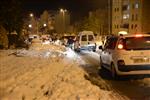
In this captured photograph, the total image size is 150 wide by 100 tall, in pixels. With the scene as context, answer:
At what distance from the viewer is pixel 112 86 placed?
12.8 metres

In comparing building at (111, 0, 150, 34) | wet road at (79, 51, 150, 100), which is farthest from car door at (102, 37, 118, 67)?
building at (111, 0, 150, 34)

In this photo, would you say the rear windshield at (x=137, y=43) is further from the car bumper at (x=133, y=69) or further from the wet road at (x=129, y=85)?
the wet road at (x=129, y=85)

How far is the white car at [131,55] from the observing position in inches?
537

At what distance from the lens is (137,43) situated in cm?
1408

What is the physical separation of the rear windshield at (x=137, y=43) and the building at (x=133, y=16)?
8962 cm

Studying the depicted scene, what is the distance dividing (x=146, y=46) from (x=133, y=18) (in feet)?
310

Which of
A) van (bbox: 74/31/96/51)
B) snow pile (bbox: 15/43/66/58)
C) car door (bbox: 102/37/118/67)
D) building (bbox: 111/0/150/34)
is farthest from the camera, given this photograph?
building (bbox: 111/0/150/34)

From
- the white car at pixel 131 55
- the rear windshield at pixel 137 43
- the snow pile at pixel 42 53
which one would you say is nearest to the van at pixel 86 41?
the snow pile at pixel 42 53

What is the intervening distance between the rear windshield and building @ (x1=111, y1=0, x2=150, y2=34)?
89.6 m

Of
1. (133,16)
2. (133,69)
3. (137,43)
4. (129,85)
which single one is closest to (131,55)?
(133,69)

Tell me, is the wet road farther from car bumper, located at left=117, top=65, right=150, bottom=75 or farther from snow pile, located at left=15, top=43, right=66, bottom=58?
snow pile, located at left=15, top=43, right=66, bottom=58

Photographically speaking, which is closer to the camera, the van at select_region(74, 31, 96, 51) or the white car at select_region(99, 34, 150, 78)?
the white car at select_region(99, 34, 150, 78)

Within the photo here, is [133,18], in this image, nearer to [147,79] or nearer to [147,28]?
[147,28]

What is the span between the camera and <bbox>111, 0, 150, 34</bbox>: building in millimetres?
104750
